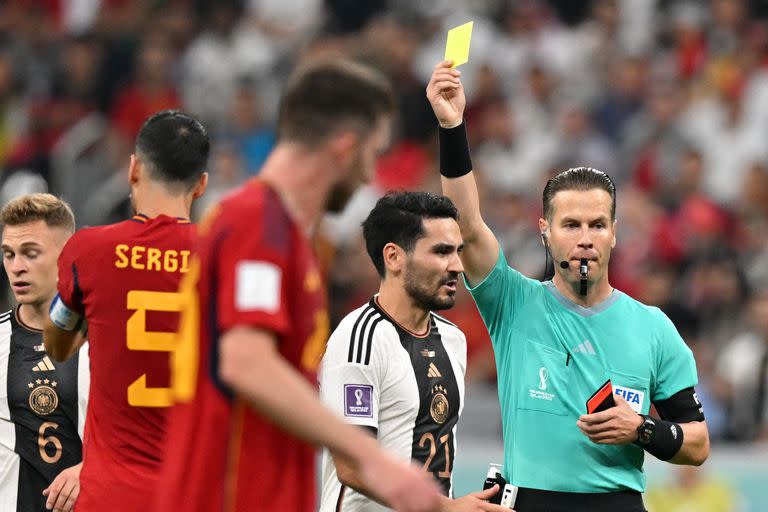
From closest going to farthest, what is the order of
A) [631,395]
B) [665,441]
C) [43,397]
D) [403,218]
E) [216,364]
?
[216,364] → [665,441] → [631,395] → [43,397] → [403,218]

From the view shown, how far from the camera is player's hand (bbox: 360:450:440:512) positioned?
309 cm

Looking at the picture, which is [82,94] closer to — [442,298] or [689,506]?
[689,506]

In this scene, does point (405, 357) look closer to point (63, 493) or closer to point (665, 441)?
point (665, 441)

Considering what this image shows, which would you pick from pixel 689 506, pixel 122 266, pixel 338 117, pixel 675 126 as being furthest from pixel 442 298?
pixel 675 126

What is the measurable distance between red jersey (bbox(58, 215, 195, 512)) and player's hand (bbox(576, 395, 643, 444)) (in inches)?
61.8

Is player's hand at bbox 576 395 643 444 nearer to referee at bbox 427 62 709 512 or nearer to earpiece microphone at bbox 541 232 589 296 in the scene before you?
referee at bbox 427 62 709 512

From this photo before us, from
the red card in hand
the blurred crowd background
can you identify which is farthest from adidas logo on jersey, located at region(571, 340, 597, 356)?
the blurred crowd background

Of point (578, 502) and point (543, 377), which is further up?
point (543, 377)

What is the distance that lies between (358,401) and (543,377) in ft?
2.49

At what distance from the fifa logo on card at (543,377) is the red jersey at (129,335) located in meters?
1.49

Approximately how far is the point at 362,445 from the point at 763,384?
769cm

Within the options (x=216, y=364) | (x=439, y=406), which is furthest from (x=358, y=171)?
(x=439, y=406)

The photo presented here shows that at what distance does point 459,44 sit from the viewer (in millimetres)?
5207

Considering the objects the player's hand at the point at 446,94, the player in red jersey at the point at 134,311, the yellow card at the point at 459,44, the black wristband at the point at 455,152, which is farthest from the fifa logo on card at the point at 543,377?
the player in red jersey at the point at 134,311
